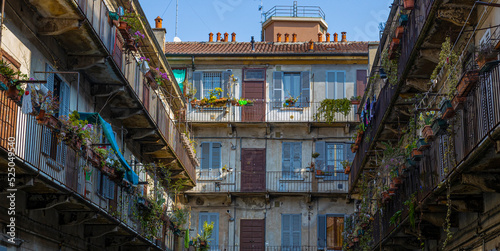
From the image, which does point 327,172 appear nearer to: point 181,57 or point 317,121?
point 317,121

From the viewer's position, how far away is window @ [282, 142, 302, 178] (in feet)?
126

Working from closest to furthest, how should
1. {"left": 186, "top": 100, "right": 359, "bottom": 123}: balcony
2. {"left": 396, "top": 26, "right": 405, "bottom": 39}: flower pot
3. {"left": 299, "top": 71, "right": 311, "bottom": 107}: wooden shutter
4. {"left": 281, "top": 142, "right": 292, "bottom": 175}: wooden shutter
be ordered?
{"left": 396, "top": 26, "right": 405, "bottom": 39}: flower pot
{"left": 186, "top": 100, "right": 359, "bottom": 123}: balcony
{"left": 281, "top": 142, "right": 292, "bottom": 175}: wooden shutter
{"left": 299, "top": 71, "right": 311, "bottom": 107}: wooden shutter

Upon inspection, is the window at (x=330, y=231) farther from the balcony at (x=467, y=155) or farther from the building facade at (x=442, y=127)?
the balcony at (x=467, y=155)

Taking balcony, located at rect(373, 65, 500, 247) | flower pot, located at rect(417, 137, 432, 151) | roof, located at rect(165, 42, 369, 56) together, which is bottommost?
balcony, located at rect(373, 65, 500, 247)

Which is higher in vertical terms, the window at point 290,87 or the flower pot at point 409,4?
the window at point 290,87

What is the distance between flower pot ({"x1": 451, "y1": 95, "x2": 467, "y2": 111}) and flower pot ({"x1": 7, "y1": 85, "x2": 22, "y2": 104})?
782cm

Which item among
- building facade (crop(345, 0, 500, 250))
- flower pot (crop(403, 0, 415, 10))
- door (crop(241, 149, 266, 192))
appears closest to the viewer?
building facade (crop(345, 0, 500, 250))

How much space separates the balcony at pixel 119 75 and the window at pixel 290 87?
7267 mm

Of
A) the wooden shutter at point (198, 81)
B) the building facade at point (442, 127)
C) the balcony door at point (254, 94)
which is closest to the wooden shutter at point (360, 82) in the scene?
the balcony door at point (254, 94)

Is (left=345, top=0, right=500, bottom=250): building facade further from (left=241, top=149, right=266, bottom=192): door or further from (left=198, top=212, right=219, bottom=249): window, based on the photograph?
(left=198, top=212, right=219, bottom=249): window

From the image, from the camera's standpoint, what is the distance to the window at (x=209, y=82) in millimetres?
39156

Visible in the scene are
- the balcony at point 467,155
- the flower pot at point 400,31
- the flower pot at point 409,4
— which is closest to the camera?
the balcony at point 467,155

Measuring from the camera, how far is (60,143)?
1666 centimetres

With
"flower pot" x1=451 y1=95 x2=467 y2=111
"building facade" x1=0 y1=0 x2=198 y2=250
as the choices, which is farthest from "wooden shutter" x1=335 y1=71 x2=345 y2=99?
"flower pot" x1=451 y1=95 x2=467 y2=111
